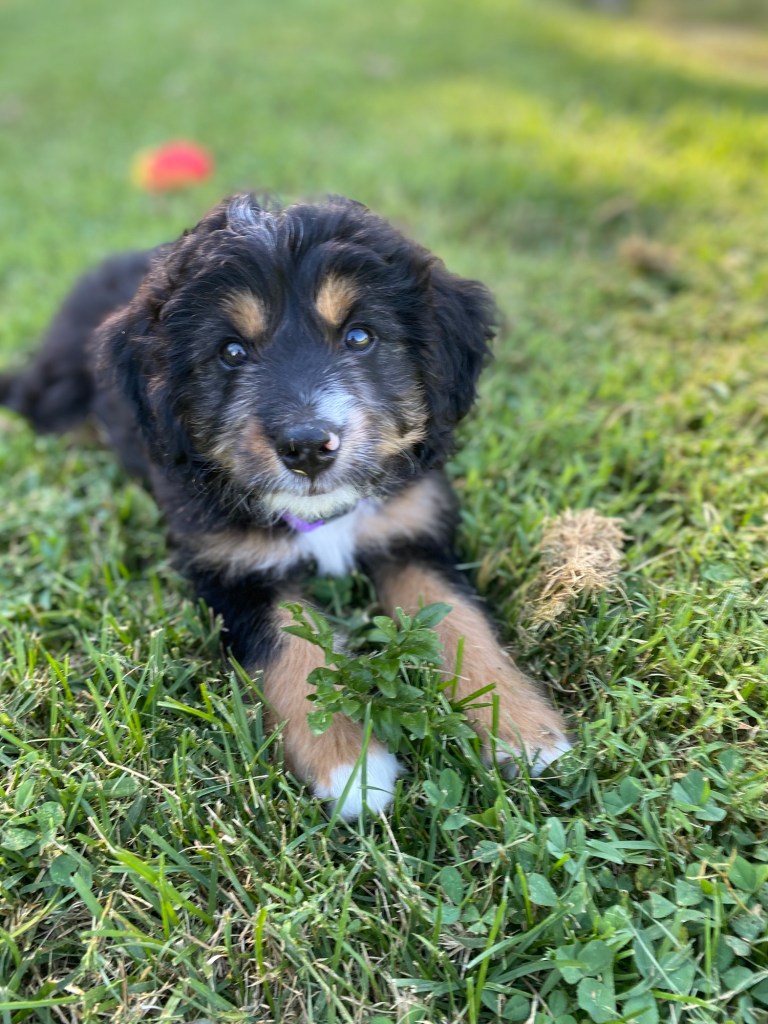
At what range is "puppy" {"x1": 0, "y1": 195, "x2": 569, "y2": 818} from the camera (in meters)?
2.35

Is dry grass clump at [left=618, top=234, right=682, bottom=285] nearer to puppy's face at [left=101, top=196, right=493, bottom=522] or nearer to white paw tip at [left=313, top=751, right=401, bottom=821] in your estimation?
puppy's face at [left=101, top=196, right=493, bottom=522]

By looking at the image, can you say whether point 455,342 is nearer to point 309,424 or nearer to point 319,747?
point 309,424

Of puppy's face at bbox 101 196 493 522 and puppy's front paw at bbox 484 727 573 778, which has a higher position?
puppy's face at bbox 101 196 493 522

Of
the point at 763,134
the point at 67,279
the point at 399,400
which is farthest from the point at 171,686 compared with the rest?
the point at 763,134

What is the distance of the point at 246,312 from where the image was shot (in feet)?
8.00

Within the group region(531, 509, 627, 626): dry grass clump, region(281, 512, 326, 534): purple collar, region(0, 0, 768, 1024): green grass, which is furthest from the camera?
region(281, 512, 326, 534): purple collar

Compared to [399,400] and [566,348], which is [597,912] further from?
[566,348]

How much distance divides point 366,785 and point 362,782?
0.07 feet

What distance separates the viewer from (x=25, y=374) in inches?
176

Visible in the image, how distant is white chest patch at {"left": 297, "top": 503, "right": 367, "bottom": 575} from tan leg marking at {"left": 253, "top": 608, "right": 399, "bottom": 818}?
50cm

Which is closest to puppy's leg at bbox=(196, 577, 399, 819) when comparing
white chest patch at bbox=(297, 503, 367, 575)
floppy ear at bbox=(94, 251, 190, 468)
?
white chest patch at bbox=(297, 503, 367, 575)

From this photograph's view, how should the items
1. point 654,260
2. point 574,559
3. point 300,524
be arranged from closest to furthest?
1. point 574,559
2. point 300,524
3. point 654,260

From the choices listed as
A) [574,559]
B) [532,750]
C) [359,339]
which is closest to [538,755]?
[532,750]

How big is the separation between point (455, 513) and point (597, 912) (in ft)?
5.05
